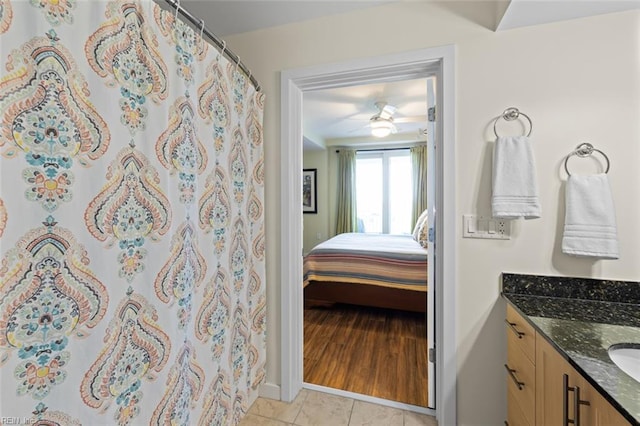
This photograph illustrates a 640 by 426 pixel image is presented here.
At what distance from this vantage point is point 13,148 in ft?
2.08

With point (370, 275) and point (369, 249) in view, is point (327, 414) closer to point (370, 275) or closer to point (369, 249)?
point (370, 275)

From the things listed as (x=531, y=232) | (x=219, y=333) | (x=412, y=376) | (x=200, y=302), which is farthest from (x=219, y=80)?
(x=412, y=376)

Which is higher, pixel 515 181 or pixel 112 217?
pixel 515 181

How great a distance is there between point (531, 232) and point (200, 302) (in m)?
1.63

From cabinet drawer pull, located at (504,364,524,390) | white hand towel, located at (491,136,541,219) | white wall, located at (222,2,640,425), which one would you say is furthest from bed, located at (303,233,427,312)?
white hand towel, located at (491,136,541,219)

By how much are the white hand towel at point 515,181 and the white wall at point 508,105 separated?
0.30 feet

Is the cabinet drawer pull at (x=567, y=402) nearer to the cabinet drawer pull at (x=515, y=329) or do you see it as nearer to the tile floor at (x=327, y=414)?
the cabinet drawer pull at (x=515, y=329)

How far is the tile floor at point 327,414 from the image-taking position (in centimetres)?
158

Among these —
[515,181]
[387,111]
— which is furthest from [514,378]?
[387,111]

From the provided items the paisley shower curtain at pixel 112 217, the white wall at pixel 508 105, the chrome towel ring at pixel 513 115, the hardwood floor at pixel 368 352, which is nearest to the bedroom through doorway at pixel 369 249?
the hardwood floor at pixel 368 352

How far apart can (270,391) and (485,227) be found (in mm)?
1676

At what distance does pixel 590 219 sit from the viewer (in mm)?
1220

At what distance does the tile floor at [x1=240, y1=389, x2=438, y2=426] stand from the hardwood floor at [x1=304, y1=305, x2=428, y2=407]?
5.0 inches

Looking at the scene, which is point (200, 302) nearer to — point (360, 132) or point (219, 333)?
point (219, 333)
